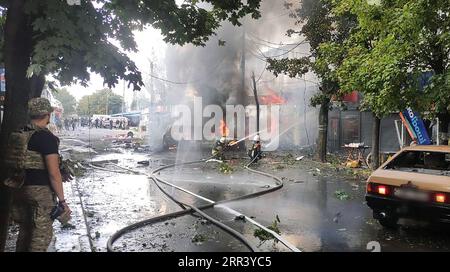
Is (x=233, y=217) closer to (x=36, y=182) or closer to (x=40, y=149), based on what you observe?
(x=36, y=182)

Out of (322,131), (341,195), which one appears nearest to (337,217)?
(341,195)

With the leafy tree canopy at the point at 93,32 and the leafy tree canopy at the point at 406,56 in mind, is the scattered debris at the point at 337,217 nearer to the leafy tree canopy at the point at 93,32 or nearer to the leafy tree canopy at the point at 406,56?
the leafy tree canopy at the point at 406,56

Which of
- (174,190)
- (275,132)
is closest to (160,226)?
(174,190)

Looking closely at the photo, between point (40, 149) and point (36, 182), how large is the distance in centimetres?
33

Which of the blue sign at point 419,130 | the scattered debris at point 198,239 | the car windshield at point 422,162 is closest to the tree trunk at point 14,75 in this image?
the scattered debris at point 198,239

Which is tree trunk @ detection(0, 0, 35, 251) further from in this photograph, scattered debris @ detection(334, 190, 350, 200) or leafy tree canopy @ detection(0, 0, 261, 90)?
scattered debris @ detection(334, 190, 350, 200)

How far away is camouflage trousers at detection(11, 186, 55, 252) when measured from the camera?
3789mm

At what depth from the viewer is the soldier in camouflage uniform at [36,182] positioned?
3.74 m

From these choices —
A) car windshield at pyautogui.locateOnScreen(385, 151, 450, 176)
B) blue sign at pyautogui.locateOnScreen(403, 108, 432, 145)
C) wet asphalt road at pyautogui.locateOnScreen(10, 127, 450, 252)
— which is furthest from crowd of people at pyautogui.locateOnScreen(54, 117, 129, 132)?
car windshield at pyautogui.locateOnScreen(385, 151, 450, 176)

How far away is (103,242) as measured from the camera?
6012 mm

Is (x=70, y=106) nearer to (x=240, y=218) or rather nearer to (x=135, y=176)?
(x=135, y=176)

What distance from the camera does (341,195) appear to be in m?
10.3

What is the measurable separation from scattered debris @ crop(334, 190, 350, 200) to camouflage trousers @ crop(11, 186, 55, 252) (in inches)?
304
